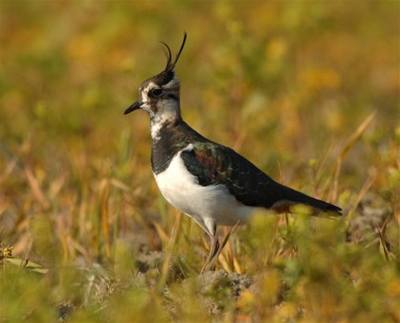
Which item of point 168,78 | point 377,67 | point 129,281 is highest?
point 168,78

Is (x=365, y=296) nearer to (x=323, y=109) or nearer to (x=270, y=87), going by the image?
(x=270, y=87)

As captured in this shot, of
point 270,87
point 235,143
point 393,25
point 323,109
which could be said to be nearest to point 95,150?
point 235,143

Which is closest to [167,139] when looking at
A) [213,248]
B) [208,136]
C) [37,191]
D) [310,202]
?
[213,248]

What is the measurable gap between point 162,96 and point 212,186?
752mm

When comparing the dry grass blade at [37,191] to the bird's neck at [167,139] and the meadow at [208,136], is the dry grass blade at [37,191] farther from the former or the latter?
the bird's neck at [167,139]

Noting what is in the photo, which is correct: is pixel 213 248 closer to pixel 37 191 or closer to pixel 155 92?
pixel 155 92

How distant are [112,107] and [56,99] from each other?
1.16m

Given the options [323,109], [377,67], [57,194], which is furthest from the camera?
[377,67]

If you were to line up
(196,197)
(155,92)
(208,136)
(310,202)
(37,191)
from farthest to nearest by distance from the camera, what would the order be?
1. (208,136)
2. (37,191)
3. (155,92)
4. (310,202)
5. (196,197)

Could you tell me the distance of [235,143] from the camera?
341 inches

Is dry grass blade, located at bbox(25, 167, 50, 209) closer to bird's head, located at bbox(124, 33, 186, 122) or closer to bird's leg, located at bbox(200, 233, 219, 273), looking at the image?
bird's head, located at bbox(124, 33, 186, 122)

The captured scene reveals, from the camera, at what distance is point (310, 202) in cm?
658

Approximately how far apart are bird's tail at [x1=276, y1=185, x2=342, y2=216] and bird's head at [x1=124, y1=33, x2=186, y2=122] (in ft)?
2.66

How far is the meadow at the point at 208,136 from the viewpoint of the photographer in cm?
514
